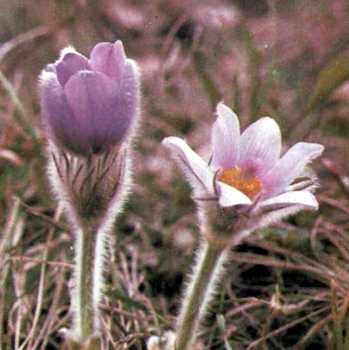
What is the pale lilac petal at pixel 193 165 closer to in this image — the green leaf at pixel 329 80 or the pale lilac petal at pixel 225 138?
the pale lilac petal at pixel 225 138

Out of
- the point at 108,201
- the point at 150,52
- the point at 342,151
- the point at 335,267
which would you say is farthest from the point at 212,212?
the point at 150,52

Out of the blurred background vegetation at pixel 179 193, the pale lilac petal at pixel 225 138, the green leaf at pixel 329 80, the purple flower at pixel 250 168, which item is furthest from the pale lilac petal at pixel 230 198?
the green leaf at pixel 329 80

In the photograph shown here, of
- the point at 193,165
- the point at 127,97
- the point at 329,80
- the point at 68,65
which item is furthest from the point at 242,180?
the point at 329,80

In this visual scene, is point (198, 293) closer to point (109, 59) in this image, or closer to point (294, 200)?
point (294, 200)

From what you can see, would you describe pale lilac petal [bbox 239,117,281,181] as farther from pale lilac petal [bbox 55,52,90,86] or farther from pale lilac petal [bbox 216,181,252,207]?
pale lilac petal [bbox 55,52,90,86]

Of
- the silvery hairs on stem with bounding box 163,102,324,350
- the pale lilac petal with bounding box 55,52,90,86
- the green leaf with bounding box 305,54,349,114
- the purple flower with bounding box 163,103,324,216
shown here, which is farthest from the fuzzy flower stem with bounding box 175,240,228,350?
the green leaf with bounding box 305,54,349,114
